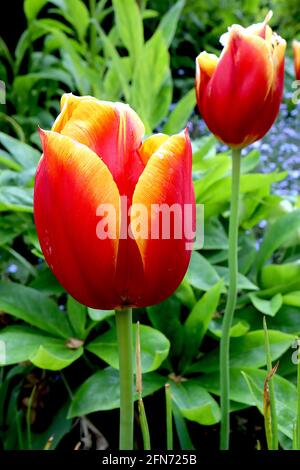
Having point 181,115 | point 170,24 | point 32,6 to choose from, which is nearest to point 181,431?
point 181,115

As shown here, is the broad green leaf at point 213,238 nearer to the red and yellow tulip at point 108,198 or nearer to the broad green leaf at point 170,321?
the broad green leaf at point 170,321

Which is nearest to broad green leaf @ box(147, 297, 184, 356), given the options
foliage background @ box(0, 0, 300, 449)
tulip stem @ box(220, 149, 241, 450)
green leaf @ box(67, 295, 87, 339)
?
foliage background @ box(0, 0, 300, 449)

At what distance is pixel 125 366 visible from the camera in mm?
428

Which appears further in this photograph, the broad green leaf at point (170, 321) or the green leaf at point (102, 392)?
the broad green leaf at point (170, 321)

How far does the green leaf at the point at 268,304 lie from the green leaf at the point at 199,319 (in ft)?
0.22

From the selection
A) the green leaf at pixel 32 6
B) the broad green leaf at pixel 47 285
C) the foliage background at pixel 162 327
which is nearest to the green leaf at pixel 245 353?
the foliage background at pixel 162 327

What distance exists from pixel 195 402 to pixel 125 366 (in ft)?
1.38

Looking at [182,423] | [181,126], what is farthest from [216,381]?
[181,126]

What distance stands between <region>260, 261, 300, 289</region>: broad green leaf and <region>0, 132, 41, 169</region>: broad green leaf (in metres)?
0.42

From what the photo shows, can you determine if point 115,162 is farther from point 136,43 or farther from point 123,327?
point 136,43

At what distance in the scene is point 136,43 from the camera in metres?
1.38

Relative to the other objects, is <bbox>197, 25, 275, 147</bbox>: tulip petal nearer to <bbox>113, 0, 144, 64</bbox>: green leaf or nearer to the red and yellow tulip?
the red and yellow tulip

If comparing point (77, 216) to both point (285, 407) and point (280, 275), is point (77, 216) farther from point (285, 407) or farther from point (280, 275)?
point (280, 275)

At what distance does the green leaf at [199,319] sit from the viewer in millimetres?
852
